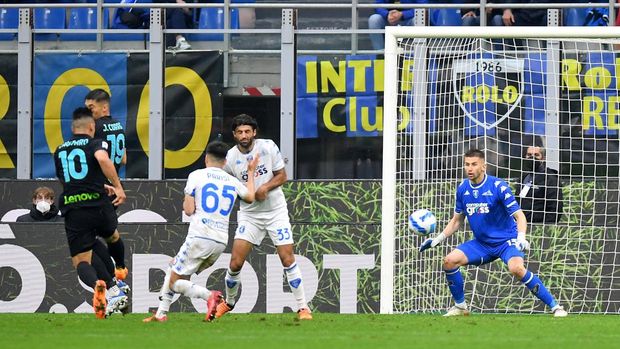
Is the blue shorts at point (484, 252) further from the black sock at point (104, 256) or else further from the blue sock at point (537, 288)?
the black sock at point (104, 256)

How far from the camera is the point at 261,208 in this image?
43.0ft

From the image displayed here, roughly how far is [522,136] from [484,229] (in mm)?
2051

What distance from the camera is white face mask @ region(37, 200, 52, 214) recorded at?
16.5m

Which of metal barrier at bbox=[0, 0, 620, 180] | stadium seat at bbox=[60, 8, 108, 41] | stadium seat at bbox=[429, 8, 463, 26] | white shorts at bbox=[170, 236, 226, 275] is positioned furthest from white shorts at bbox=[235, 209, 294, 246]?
stadium seat at bbox=[60, 8, 108, 41]

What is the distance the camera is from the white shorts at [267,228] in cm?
1299

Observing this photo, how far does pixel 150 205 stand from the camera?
16531mm

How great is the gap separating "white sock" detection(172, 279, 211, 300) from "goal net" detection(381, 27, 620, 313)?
13.4 ft

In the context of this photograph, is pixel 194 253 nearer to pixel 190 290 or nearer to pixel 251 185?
pixel 190 290

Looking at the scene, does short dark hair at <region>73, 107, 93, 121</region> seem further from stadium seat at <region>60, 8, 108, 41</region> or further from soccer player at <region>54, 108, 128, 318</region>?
stadium seat at <region>60, 8, 108, 41</region>

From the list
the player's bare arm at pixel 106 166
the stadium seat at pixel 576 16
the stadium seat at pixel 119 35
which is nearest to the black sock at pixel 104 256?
the player's bare arm at pixel 106 166

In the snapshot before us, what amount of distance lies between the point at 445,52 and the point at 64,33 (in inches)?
179

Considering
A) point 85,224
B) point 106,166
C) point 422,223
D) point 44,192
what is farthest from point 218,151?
point 44,192

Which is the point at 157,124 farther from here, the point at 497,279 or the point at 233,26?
the point at 497,279

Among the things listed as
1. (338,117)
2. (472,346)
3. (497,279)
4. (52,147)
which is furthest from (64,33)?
(472,346)
